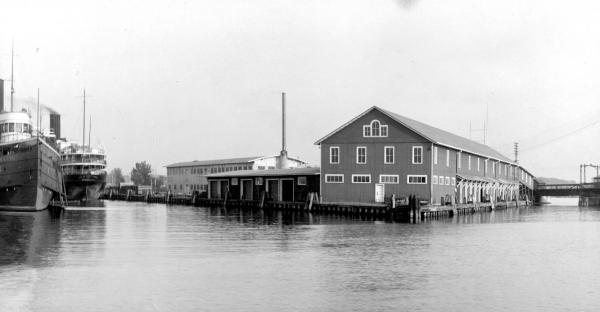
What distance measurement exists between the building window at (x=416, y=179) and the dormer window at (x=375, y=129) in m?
4.11

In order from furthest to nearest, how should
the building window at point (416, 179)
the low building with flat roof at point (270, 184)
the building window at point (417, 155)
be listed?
the low building with flat roof at point (270, 184), the building window at point (417, 155), the building window at point (416, 179)

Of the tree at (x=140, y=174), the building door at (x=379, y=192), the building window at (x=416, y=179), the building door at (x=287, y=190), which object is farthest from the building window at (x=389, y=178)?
the tree at (x=140, y=174)

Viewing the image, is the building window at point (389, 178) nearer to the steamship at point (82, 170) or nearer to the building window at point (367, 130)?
the building window at point (367, 130)

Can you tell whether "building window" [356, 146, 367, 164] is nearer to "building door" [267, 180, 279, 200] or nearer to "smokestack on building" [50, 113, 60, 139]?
"building door" [267, 180, 279, 200]

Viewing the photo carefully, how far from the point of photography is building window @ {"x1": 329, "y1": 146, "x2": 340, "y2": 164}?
53.4 meters

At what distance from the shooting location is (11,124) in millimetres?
65500

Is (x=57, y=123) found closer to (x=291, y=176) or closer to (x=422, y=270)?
(x=291, y=176)

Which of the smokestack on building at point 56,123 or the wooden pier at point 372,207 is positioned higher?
the smokestack on building at point 56,123

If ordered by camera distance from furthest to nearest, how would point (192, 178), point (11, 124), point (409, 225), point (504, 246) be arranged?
1. point (192, 178)
2. point (11, 124)
3. point (409, 225)
4. point (504, 246)

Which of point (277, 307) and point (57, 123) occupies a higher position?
point (57, 123)

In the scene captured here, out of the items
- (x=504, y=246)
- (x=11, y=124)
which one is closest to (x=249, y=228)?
(x=504, y=246)

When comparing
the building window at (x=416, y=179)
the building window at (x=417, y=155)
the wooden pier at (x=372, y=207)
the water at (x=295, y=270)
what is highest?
the building window at (x=417, y=155)

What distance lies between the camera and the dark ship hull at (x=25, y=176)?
53.7 m

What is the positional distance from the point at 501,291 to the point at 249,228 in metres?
21.8
